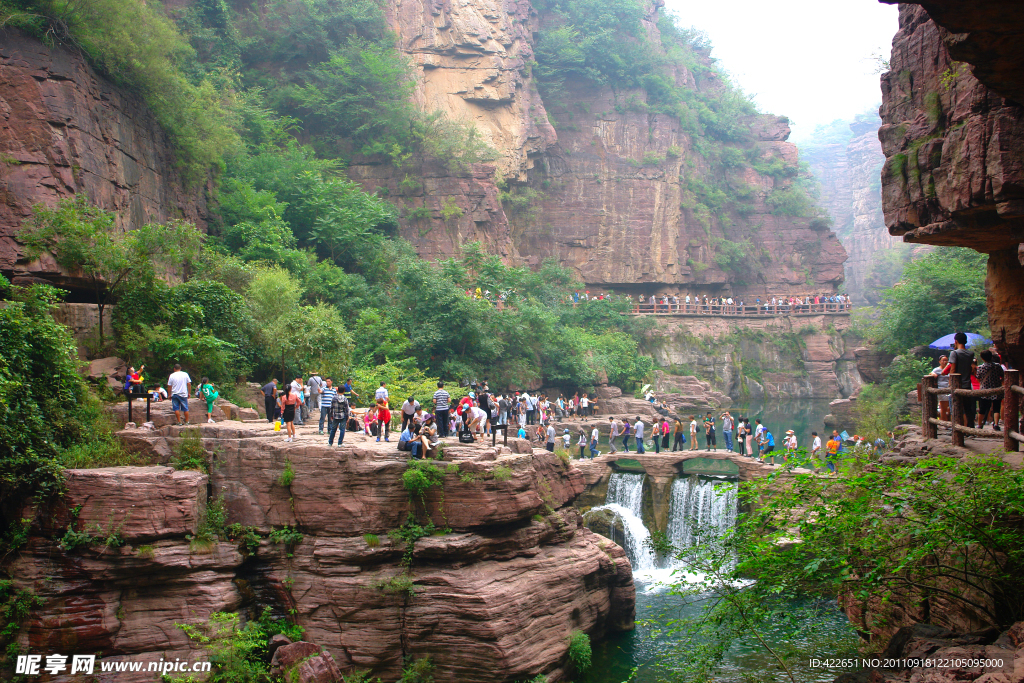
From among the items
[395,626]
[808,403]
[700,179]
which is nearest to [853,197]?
[700,179]

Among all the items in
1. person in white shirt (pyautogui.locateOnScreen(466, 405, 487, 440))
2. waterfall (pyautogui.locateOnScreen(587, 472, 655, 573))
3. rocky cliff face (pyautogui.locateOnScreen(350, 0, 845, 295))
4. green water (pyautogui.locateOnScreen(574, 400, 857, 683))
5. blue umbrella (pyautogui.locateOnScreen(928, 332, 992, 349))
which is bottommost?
green water (pyautogui.locateOnScreen(574, 400, 857, 683))

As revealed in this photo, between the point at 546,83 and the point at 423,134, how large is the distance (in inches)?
552

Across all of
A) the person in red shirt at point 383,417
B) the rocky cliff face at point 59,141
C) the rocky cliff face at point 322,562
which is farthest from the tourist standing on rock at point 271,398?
the rocky cliff face at point 59,141

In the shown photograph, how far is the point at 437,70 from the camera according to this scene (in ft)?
128

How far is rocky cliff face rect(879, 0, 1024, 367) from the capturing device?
798 centimetres

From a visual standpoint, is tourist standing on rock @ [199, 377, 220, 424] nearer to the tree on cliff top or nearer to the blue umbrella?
the tree on cliff top

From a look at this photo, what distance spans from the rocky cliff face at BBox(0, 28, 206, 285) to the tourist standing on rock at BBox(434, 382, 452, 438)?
9.94m

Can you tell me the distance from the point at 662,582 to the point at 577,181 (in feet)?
105

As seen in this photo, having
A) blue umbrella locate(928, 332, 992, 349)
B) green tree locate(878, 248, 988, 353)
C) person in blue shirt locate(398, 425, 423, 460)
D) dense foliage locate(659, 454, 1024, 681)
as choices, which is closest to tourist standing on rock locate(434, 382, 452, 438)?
person in blue shirt locate(398, 425, 423, 460)

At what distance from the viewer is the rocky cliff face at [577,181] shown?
125 ft

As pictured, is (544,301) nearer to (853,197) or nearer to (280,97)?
(280,97)

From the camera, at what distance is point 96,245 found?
16672 mm

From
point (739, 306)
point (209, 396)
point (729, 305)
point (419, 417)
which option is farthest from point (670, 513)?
point (739, 306)

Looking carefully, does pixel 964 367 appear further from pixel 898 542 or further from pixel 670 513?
pixel 670 513
